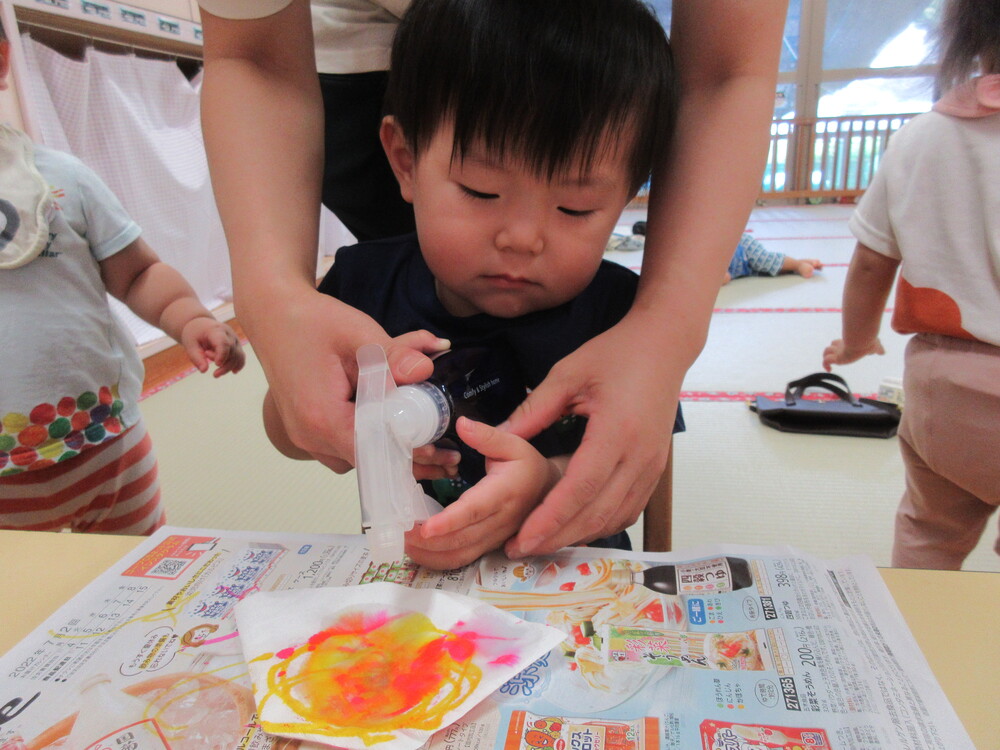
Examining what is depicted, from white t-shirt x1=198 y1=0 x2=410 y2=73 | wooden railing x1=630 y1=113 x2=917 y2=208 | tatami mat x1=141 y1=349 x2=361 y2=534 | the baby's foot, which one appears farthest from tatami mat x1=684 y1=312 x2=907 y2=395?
wooden railing x1=630 y1=113 x2=917 y2=208

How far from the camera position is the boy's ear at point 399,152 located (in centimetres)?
56

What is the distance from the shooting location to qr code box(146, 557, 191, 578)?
47 cm

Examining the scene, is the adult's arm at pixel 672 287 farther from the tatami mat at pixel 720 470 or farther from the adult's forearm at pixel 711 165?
the tatami mat at pixel 720 470

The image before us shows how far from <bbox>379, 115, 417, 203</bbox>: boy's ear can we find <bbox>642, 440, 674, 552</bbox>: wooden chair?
1.19 ft

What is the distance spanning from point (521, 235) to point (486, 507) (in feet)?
0.65

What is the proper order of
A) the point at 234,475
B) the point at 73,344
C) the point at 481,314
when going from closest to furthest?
1. the point at 481,314
2. the point at 73,344
3. the point at 234,475

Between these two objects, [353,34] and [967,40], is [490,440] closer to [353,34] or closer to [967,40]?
[353,34]

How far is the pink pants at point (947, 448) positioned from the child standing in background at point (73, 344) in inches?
32.8

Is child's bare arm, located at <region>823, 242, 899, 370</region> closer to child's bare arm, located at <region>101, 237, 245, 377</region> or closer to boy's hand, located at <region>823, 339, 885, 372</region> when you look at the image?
boy's hand, located at <region>823, 339, 885, 372</region>

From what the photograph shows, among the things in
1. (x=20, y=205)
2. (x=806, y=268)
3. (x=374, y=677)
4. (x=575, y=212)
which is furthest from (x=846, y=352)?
(x=806, y=268)

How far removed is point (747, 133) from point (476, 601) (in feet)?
1.35

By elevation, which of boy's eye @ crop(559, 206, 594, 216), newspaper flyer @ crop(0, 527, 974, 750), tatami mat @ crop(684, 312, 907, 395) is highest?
boy's eye @ crop(559, 206, 594, 216)

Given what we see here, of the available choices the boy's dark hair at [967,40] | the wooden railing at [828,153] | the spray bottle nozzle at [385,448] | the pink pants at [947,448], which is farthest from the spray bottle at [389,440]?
the wooden railing at [828,153]

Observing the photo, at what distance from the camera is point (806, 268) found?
2506 millimetres
